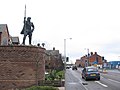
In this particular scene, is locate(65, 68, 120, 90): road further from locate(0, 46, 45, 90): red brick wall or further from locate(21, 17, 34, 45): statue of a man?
locate(21, 17, 34, 45): statue of a man

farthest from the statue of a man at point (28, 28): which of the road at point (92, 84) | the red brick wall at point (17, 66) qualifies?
the road at point (92, 84)

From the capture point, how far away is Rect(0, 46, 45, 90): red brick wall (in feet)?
74.8

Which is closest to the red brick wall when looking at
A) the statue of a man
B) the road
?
the statue of a man

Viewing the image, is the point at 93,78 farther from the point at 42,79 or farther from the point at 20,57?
the point at 20,57

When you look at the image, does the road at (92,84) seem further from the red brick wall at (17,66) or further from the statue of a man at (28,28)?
the statue of a man at (28,28)

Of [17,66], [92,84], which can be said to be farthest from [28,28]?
[92,84]

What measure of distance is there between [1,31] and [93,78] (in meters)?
30.8

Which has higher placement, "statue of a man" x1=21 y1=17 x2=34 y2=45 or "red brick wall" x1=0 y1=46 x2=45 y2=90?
"statue of a man" x1=21 y1=17 x2=34 y2=45

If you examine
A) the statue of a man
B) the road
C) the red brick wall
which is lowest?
the road

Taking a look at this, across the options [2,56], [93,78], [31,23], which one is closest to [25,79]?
[2,56]

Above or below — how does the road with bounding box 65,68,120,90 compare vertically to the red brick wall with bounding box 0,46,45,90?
below

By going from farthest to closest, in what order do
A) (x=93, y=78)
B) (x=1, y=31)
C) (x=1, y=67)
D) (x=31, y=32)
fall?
(x=1, y=31) → (x=93, y=78) → (x=31, y=32) → (x=1, y=67)

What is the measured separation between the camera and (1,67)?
74.7 feet

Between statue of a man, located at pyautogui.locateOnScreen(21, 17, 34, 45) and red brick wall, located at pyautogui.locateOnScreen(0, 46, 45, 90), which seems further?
statue of a man, located at pyautogui.locateOnScreen(21, 17, 34, 45)
